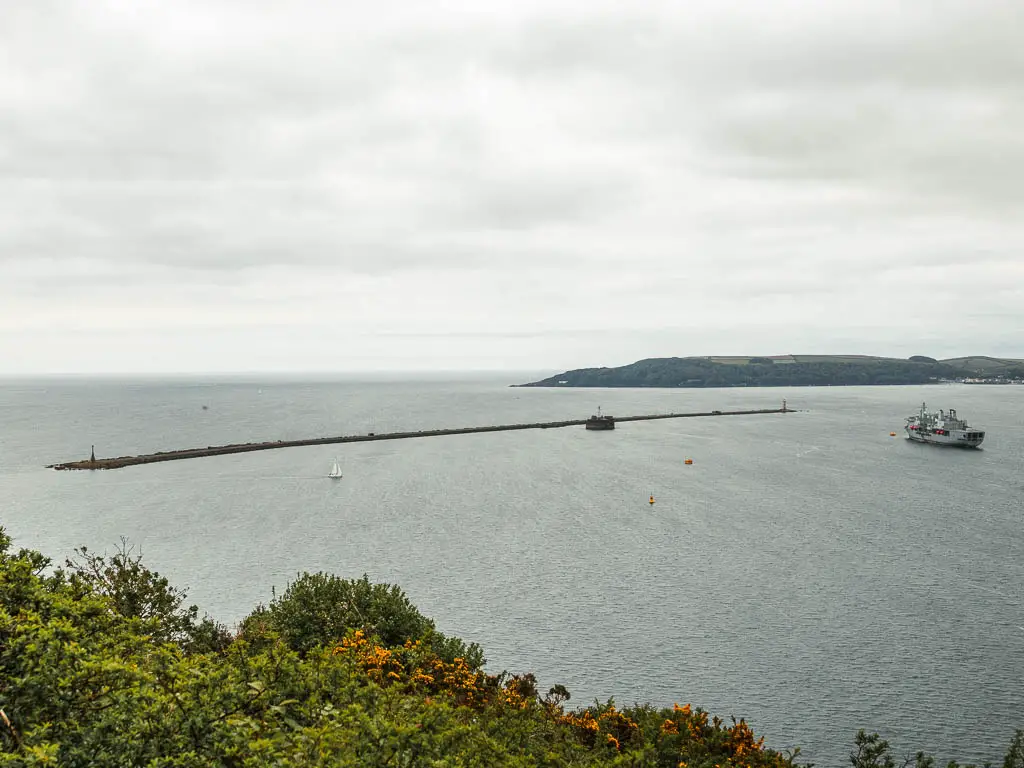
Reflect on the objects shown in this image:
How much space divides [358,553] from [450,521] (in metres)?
15.5

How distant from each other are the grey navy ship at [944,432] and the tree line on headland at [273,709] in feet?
473

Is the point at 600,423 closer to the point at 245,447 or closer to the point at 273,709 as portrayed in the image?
the point at 245,447

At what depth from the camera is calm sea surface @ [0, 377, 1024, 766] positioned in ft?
115

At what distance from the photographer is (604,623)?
1720 inches

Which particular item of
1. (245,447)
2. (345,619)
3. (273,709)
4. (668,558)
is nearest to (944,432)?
(668,558)

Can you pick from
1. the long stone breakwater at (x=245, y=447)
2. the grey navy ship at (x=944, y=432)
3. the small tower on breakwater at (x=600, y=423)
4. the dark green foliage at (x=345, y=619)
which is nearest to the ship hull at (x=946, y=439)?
the grey navy ship at (x=944, y=432)

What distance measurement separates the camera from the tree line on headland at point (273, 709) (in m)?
10.4

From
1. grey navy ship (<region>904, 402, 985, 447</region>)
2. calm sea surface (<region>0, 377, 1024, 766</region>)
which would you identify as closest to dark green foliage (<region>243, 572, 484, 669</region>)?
calm sea surface (<region>0, 377, 1024, 766</region>)

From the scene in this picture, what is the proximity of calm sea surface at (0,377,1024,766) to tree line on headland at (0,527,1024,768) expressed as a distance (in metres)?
12.7

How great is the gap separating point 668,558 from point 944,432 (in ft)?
393

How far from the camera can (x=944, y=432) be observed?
14512 centimetres

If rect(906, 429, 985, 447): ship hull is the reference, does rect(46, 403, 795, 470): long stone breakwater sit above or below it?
below

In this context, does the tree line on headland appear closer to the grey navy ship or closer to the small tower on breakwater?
the grey navy ship

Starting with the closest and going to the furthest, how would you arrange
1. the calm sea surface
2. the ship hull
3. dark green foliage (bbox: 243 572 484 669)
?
dark green foliage (bbox: 243 572 484 669), the calm sea surface, the ship hull
